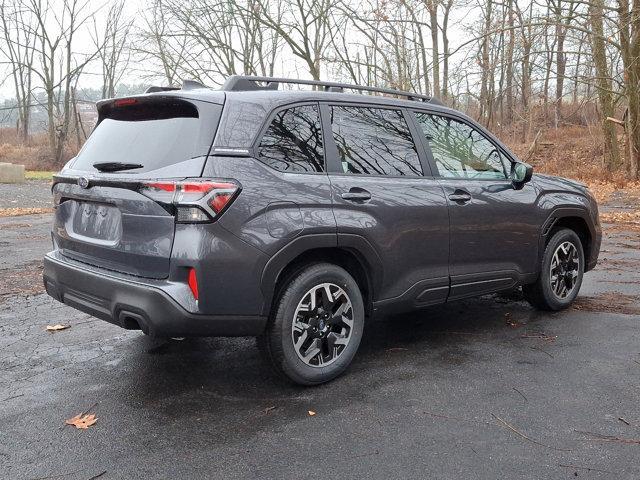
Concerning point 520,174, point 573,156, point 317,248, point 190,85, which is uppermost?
point 573,156

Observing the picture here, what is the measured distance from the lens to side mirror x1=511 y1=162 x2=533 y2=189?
4656 mm

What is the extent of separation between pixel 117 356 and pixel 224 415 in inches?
53.0

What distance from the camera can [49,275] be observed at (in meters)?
3.80

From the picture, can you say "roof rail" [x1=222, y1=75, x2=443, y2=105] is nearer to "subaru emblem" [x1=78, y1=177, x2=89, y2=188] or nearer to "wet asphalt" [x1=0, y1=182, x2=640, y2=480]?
"subaru emblem" [x1=78, y1=177, x2=89, y2=188]

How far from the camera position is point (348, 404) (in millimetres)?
3316

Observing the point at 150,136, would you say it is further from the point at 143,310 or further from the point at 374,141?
the point at 374,141

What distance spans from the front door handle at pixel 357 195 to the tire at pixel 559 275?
2.13 metres

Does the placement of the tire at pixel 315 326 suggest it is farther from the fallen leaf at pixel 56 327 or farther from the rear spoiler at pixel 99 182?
the fallen leaf at pixel 56 327

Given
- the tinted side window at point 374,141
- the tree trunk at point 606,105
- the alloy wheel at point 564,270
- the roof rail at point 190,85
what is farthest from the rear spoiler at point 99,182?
the tree trunk at point 606,105

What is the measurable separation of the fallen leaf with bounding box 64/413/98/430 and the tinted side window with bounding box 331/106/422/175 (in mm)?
2054

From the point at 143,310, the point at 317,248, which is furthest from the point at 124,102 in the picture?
the point at 317,248

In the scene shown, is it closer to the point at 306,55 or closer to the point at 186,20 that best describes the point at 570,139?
the point at 306,55

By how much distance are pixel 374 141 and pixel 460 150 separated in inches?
35.4

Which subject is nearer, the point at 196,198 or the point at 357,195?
the point at 196,198
